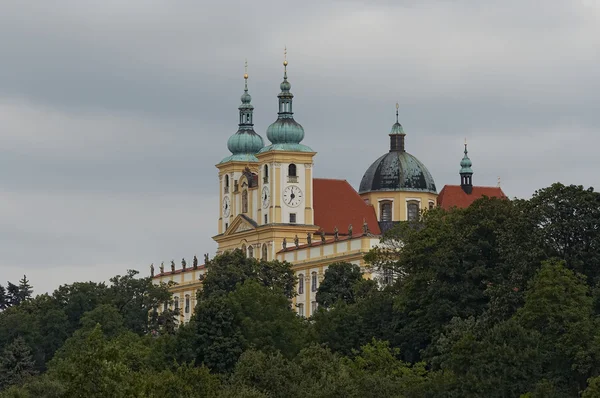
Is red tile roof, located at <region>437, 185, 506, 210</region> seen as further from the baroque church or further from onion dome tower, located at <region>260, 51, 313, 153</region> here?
onion dome tower, located at <region>260, 51, 313, 153</region>

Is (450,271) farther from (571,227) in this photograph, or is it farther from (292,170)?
(292,170)

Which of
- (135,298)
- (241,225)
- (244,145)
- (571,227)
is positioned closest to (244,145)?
(244,145)

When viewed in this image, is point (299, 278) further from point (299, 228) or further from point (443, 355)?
point (443, 355)

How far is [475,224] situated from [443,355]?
11338mm

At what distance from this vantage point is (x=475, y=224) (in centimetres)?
11638

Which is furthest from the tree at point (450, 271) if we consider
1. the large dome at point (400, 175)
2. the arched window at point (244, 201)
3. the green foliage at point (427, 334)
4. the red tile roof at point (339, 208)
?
the arched window at point (244, 201)

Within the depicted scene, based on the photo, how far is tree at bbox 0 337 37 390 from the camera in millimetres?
138625

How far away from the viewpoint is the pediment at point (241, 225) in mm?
190163

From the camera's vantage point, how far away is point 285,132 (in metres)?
188

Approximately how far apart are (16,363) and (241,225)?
5004 cm

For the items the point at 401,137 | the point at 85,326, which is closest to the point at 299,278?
the point at 401,137

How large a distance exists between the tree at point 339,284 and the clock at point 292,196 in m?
28.2

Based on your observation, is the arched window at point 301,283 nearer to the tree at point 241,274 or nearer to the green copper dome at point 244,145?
the tree at point 241,274

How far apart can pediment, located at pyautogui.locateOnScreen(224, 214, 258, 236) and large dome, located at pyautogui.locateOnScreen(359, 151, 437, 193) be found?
10.6 meters
